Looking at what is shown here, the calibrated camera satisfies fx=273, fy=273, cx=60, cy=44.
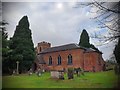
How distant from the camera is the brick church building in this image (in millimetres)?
6508

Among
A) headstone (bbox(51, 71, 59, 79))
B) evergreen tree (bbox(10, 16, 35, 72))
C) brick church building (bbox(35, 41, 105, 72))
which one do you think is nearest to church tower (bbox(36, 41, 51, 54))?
brick church building (bbox(35, 41, 105, 72))

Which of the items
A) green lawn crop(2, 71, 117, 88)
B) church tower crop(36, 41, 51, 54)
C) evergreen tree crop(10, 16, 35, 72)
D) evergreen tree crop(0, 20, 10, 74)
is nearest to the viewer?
green lawn crop(2, 71, 117, 88)

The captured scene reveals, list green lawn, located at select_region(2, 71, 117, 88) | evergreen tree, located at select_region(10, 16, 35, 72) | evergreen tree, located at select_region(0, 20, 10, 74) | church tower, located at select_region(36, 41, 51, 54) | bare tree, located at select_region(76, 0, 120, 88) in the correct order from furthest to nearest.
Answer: church tower, located at select_region(36, 41, 51, 54) → evergreen tree, located at select_region(10, 16, 35, 72) → evergreen tree, located at select_region(0, 20, 10, 74) → green lawn, located at select_region(2, 71, 117, 88) → bare tree, located at select_region(76, 0, 120, 88)

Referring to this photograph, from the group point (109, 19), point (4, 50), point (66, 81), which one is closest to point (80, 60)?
point (66, 81)

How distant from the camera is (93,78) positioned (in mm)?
6375

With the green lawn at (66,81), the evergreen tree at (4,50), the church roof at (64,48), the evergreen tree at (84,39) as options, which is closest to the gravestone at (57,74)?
the green lawn at (66,81)

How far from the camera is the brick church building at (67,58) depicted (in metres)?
6.51

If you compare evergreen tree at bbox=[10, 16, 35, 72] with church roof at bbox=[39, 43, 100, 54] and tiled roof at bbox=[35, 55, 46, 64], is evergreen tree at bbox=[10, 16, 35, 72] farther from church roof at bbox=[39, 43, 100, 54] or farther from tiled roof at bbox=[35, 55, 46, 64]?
church roof at bbox=[39, 43, 100, 54]

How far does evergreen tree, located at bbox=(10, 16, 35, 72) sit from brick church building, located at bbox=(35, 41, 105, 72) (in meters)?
0.20

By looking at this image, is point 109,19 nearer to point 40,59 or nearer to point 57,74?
point 57,74

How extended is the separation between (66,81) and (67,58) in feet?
1.94

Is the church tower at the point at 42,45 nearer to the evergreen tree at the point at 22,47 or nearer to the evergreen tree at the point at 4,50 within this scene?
the evergreen tree at the point at 22,47

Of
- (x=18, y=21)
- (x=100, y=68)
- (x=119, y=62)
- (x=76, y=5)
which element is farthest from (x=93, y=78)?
(x=18, y=21)

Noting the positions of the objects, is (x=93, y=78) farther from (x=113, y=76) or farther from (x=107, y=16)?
(x=107, y=16)
